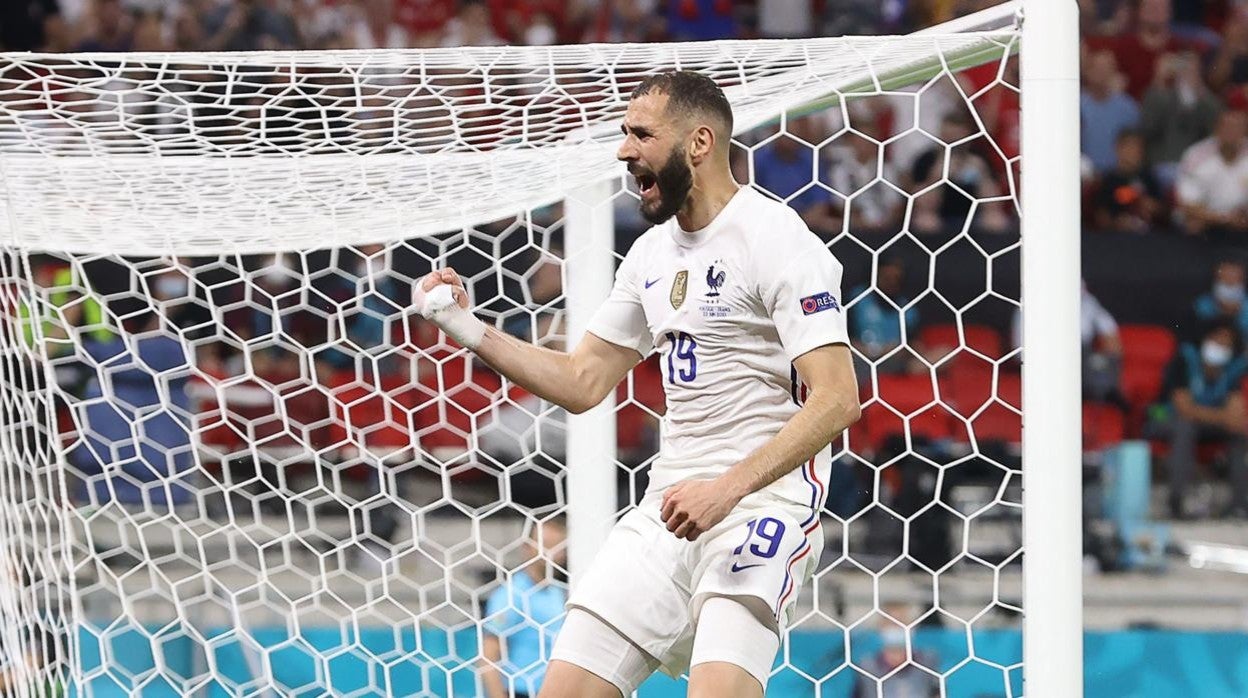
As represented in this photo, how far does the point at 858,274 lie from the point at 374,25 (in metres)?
4.18

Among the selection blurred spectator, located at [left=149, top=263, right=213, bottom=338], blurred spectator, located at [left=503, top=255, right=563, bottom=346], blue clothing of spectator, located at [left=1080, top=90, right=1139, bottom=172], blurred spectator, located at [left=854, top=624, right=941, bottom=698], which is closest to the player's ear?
blurred spectator, located at [left=503, top=255, right=563, bottom=346]

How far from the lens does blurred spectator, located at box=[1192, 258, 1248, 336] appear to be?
26.7 feet

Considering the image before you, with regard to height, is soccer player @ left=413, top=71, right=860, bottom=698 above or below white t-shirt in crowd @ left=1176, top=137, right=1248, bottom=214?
above

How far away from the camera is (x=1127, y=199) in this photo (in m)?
9.24

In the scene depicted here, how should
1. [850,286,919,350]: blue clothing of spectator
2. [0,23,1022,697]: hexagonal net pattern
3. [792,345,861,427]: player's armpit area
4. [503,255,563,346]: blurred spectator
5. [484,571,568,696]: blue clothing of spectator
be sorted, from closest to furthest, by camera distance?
[792,345,861,427]: player's armpit area
[0,23,1022,697]: hexagonal net pattern
[503,255,563,346]: blurred spectator
[484,571,568,696]: blue clothing of spectator
[850,286,919,350]: blue clothing of spectator

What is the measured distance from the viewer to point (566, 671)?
3.25 metres

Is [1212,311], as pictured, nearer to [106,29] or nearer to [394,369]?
[394,369]

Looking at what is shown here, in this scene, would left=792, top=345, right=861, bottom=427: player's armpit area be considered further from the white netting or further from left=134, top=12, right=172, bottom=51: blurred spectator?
left=134, top=12, right=172, bottom=51: blurred spectator

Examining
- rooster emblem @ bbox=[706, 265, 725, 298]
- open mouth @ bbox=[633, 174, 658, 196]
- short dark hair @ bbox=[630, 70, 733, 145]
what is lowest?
rooster emblem @ bbox=[706, 265, 725, 298]

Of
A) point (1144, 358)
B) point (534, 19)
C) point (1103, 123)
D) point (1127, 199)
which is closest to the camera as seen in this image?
point (1144, 358)

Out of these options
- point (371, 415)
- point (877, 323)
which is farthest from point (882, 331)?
point (371, 415)

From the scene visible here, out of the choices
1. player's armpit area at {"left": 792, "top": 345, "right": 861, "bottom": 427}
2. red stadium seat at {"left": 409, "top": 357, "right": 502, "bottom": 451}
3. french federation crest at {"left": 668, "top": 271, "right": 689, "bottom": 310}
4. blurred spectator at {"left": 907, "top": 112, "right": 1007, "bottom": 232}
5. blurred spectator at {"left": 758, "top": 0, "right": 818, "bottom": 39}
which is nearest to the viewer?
player's armpit area at {"left": 792, "top": 345, "right": 861, "bottom": 427}

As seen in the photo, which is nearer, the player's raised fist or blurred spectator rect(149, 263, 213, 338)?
the player's raised fist

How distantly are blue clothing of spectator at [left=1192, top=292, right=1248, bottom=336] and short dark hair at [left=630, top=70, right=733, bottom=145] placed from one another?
544 cm
